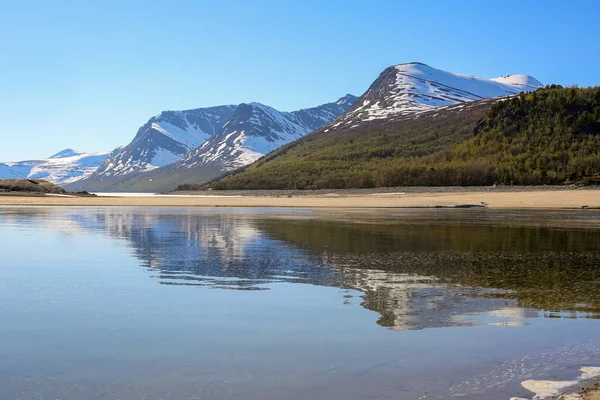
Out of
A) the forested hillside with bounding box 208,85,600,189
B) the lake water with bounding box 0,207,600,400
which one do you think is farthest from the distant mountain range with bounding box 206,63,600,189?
the lake water with bounding box 0,207,600,400

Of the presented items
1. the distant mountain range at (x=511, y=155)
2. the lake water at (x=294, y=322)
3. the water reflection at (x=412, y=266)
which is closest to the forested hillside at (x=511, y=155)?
the distant mountain range at (x=511, y=155)

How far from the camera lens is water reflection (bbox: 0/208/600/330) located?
14.6 m

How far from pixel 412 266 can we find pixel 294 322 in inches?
387

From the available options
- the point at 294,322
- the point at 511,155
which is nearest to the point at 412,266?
the point at 294,322

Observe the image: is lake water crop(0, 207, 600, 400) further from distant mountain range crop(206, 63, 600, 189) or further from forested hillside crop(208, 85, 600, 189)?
forested hillside crop(208, 85, 600, 189)

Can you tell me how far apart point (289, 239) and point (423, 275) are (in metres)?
14.0

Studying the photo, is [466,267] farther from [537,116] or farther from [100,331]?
[537,116]

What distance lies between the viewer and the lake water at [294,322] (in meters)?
9.17

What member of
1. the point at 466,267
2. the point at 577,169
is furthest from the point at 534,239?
the point at 577,169

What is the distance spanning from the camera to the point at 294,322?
13258 mm

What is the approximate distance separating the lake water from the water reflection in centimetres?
10

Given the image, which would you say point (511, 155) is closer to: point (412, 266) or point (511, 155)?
point (511, 155)

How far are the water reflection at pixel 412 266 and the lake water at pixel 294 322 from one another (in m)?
0.10

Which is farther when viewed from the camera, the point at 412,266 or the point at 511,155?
the point at 511,155
